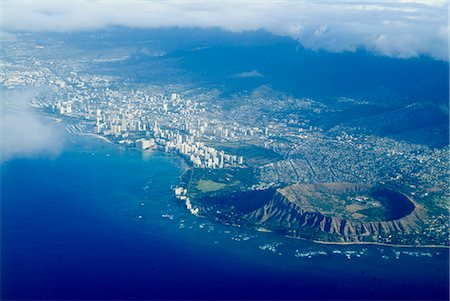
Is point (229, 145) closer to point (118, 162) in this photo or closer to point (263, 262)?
point (118, 162)

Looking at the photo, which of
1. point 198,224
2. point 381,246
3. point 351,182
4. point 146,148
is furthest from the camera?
point 146,148

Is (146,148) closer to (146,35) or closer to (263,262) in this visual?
(263,262)

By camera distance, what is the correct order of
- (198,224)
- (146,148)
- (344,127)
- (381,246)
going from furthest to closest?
(344,127) → (146,148) → (198,224) → (381,246)

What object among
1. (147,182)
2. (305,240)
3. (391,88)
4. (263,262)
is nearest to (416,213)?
(305,240)

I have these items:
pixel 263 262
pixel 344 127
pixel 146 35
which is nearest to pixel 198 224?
pixel 263 262

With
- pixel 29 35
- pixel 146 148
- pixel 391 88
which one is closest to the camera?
pixel 146 148

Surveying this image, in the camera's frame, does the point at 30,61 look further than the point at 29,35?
No

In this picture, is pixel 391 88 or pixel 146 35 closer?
pixel 391 88

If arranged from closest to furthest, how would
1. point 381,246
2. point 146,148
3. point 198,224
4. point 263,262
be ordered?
1. point 263,262
2. point 381,246
3. point 198,224
4. point 146,148
